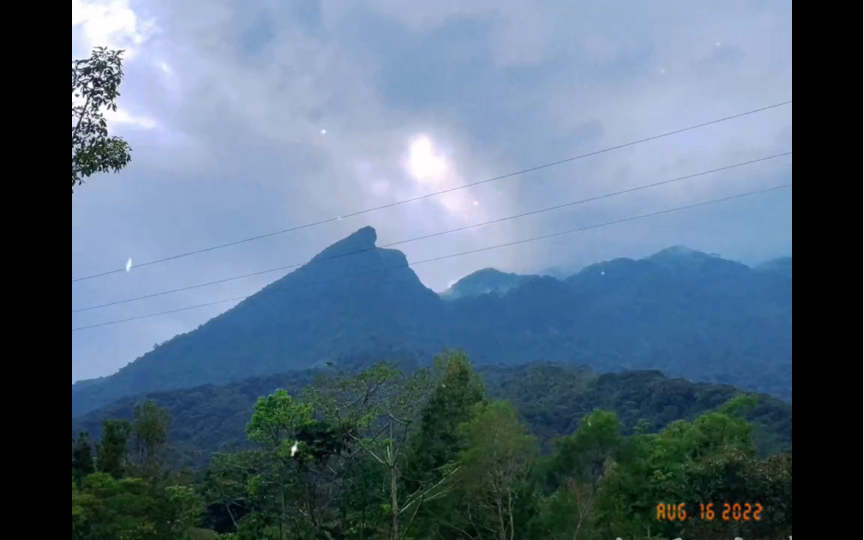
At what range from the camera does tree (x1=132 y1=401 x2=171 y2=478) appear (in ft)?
27.0

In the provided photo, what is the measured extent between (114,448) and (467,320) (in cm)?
1162

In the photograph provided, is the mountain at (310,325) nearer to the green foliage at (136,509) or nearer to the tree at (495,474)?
the green foliage at (136,509)

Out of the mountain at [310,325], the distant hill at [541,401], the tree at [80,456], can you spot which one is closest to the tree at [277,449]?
the distant hill at [541,401]

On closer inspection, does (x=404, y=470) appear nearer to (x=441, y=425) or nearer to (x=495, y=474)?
(x=441, y=425)

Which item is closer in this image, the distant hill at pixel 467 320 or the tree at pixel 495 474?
the tree at pixel 495 474

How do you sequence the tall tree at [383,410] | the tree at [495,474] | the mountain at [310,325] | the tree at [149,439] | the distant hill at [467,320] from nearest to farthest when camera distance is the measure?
the tree at [495,474], the tall tree at [383,410], the tree at [149,439], the distant hill at [467,320], the mountain at [310,325]

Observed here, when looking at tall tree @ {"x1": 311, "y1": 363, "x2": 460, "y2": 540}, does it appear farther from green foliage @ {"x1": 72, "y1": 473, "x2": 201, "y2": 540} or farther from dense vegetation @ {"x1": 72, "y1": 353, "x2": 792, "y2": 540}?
green foliage @ {"x1": 72, "y1": 473, "x2": 201, "y2": 540}

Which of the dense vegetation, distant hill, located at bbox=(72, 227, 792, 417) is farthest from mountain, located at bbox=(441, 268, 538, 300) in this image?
the dense vegetation

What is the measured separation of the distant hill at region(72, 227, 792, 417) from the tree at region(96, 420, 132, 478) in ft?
15.2

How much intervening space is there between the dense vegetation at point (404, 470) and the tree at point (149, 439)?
2 cm

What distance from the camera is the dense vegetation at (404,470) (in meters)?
6.78

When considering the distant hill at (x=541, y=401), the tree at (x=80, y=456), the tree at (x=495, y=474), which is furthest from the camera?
the distant hill at (x=541, y=401)
